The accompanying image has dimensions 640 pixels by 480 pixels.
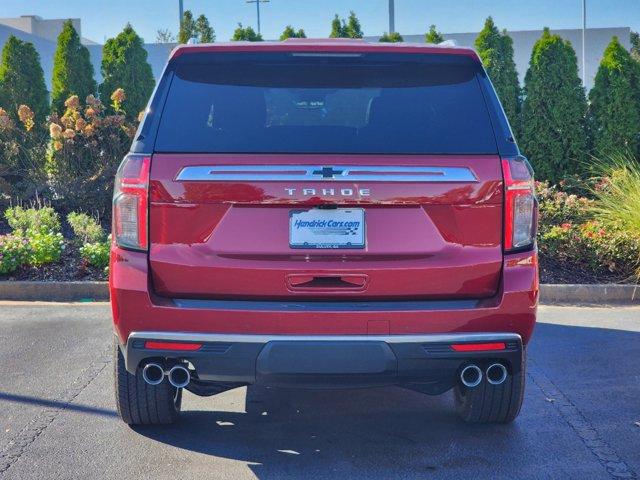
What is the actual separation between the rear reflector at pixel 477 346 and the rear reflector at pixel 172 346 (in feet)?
3.73

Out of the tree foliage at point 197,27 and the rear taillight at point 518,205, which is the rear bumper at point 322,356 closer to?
the rear taillight at point 518,205

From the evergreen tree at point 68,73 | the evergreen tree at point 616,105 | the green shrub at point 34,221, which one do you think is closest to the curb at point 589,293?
the evergreen tree at point 616,105

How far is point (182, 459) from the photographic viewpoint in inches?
164

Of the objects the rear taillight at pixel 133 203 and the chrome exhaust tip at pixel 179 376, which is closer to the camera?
the rear taillight at pixel 133 203

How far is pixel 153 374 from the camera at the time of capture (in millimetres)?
3977

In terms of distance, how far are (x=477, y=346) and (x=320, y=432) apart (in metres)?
1.24

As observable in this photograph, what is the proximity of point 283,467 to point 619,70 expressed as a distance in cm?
1029

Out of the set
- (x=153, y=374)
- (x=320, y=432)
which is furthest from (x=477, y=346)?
(x=153, y=374)

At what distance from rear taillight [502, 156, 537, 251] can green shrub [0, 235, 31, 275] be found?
20.7ft

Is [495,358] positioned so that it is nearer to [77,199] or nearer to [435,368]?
[435,368]

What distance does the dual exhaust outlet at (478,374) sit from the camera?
390 cm

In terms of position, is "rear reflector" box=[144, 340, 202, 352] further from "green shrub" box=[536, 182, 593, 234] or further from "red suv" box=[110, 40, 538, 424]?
"green shrub" box=[536, 182, 593, 234]

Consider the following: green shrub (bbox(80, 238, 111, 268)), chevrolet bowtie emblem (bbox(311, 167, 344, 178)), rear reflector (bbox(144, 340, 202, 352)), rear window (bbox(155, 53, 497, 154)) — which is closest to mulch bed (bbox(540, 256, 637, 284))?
green shrub (bbox(80, 238, 111, 268))

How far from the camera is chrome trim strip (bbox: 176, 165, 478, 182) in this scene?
370 cm
